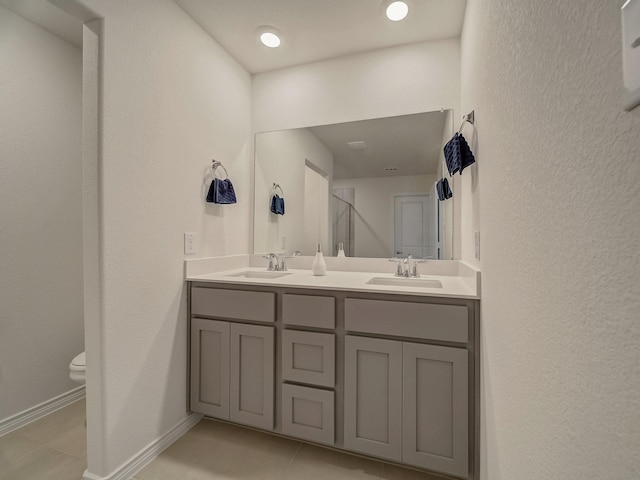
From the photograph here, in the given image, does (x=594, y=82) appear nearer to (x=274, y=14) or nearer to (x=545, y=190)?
(x=545, y=190)

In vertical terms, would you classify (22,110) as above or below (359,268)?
above

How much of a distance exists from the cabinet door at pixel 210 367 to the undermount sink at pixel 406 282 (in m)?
0.94

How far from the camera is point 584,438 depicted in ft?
1.46

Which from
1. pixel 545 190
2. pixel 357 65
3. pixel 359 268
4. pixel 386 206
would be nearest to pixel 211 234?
pixel 359 268

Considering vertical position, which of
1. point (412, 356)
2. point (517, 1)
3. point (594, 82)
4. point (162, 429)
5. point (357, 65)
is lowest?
point (162, 429)

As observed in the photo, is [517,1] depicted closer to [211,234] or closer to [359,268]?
[359,268]

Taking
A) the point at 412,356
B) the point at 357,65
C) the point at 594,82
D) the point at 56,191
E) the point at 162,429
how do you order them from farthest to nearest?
the point at 357,65
the point at 56,191
the point at 162,429
the point at 412,356
the point at 594,82

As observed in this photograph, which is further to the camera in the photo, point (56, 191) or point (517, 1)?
point (56, 191)

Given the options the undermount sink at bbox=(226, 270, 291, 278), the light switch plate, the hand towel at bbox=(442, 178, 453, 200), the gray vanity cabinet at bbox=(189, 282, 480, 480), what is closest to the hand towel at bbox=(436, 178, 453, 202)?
the hand towel at bbox=(442, 178, 453, 200)

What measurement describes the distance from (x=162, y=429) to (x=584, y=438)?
6.07 ft

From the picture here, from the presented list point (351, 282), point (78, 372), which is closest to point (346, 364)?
point (351, 282)

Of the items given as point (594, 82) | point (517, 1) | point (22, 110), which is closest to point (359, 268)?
point (517, 1)

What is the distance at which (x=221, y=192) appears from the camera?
196cm

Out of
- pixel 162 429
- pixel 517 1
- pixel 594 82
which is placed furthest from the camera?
pixel 162 429
